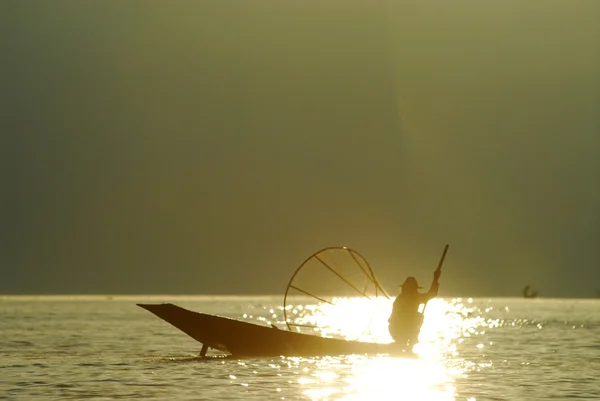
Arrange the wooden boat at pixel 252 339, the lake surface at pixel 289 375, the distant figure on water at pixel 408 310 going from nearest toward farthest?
the lake surface at pixel 289 375, the distant figure on water at pixel 408 310, the wooden boat at pixel 252 339

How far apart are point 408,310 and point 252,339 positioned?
23.1 ft

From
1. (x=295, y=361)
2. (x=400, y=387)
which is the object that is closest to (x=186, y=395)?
(x=400, y=387)

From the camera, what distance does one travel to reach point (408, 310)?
150 ft

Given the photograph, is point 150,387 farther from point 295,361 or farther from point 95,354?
point 95,354

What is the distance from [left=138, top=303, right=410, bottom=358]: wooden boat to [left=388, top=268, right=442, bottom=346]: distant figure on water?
74 cm

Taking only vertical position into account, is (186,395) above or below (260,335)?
below

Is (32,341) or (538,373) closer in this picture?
(538,373)

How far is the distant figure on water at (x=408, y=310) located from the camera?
45.6 metres

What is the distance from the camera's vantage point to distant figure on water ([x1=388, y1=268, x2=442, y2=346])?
150ft

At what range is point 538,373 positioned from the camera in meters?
43.8

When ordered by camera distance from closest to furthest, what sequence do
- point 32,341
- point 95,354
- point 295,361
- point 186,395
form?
point 186,395, point 295,361, point 95,354, point 32,341

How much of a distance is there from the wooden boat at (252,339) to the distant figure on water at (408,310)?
0.74 m

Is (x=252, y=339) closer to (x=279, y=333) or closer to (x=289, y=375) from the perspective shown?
(x=279, y=333)

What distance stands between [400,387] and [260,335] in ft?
39.2
